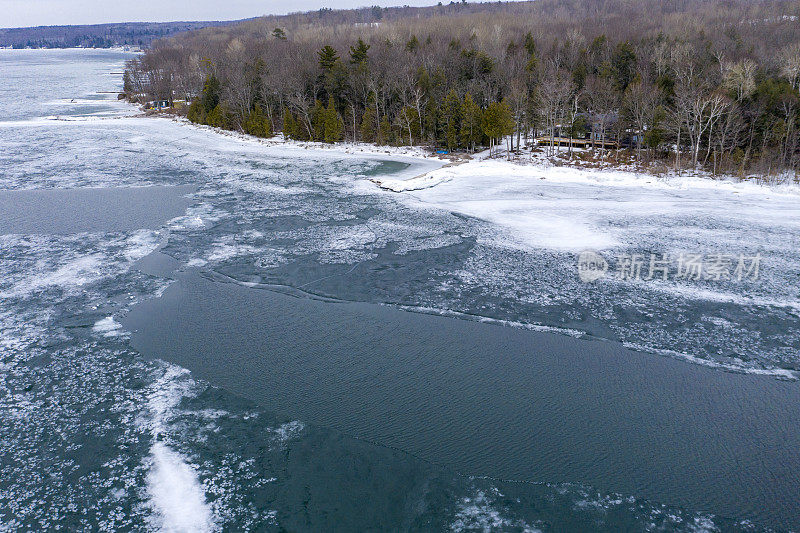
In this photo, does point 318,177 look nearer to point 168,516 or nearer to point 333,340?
point 333,340

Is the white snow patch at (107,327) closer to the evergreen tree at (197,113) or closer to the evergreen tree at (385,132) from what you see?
the evergreen tree at (385,132)

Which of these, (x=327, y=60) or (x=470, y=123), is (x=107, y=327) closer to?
(x=470, y=123)

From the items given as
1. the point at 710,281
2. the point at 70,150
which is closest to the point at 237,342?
the point at 710,281

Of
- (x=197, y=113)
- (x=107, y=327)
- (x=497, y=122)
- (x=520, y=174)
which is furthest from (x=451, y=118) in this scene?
(x=197, y=113)

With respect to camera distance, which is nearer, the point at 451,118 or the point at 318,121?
the point at 451,118

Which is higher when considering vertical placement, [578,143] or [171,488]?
[578,143]

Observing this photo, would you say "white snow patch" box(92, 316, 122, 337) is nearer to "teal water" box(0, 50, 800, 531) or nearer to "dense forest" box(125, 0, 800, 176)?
"teal water" box(0, 50, 800, 531)

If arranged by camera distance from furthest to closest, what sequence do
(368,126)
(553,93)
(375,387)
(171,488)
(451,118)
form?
(368,126) → (451,118) → (553,93) → (375,387) → (171,488)
